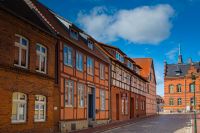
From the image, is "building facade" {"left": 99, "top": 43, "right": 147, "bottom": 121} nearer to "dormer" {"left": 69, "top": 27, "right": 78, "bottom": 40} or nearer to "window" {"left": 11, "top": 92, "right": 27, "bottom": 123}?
"dormer" {"left": 69, "top": 27, "right": 78, "bottom": 40}

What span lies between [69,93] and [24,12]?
7.49 m

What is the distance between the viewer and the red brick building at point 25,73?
58.3 feet

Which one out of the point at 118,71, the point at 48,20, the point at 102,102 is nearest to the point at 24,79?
the point at 48,20

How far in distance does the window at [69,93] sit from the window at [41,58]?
12.4ft

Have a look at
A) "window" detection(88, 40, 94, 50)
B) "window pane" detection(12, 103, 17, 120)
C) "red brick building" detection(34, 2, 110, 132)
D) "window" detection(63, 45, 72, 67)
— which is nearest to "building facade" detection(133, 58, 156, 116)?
"red brick building" detection(34, 2, 110, 132)

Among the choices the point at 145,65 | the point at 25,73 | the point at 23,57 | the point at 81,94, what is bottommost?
the point at 81,94

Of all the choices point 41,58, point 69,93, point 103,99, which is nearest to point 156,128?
point 103,99

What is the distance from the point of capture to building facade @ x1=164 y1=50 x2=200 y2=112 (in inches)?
3474

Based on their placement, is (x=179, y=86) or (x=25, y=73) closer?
(x=25, y=73)

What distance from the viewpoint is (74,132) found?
79.9 ft

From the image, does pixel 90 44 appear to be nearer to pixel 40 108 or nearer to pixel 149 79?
pixel 40 108

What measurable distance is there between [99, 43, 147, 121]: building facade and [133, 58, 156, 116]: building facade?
8.35m

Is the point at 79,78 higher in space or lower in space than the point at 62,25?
lower

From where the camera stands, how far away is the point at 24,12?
21344 mm
